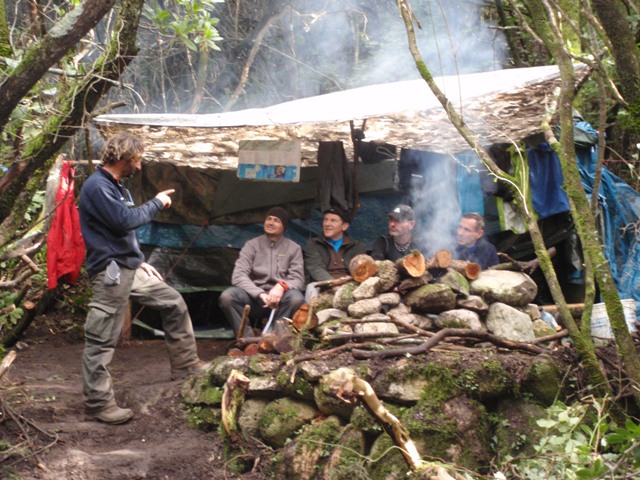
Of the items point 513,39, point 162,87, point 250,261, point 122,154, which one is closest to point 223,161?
point 250,261

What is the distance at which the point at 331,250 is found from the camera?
294 inches

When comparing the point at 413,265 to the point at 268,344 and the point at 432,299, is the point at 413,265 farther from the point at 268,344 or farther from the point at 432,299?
the point at 268,344

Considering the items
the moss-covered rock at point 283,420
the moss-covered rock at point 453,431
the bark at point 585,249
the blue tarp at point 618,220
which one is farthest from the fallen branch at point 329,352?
the blue tarp at point 618,220

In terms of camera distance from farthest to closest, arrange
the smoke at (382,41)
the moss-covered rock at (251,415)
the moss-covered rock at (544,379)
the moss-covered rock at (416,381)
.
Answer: the smoke at (382,41) → the moss-covered rock at (251,415) → the moss-covered rock at (416,381) → the moss-covered rock at (544,379)

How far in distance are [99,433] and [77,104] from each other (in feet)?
7.56

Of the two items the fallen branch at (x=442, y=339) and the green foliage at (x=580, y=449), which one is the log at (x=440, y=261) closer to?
the fallen branch at (x=442, y=339)

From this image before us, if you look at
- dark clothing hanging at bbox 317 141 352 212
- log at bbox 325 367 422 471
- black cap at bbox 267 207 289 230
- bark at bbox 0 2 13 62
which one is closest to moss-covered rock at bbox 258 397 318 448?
log at bbox 325 367 422 471

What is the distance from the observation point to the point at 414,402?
193 inches

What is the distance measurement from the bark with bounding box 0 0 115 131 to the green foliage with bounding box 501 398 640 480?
9.61 feet

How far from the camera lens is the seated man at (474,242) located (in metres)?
6.93

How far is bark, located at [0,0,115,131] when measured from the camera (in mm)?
3424

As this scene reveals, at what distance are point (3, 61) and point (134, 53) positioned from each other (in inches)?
26.9

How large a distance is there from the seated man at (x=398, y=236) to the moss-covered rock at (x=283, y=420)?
2189 mm

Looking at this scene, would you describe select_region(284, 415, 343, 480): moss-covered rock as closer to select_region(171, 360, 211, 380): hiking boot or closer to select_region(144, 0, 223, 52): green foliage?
select_region(171, 360, 211, 380): hiking boot
